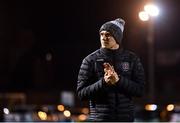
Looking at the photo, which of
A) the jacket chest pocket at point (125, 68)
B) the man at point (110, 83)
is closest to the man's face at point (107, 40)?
the man at point (110, 83)

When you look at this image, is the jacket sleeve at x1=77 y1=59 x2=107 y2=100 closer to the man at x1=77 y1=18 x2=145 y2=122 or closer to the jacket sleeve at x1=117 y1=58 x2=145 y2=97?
the man at x1=77 y1=18 x2=145 y2=122

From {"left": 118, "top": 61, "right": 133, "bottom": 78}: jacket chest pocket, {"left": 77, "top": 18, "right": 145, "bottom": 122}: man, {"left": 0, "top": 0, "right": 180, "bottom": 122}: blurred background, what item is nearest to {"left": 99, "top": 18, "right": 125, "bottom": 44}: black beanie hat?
{"left": 77, "top": 18, "right": 145, "bottom": 122}: man

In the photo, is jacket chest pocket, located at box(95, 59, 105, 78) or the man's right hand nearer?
the man's right hand

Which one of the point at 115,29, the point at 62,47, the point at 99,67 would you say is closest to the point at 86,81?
the point at 99,67

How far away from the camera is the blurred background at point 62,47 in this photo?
66.0ft

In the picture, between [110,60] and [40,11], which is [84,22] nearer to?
[40,11]

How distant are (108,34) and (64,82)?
22.9 metres

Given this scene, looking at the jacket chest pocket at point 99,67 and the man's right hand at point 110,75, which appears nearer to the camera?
the man's right hand at point 110,75

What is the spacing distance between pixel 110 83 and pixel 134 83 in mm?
155

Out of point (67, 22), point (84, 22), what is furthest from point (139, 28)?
point (84, 22)

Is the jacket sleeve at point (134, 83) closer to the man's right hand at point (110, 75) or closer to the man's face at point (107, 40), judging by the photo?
the man's right hand at point (110, 75)

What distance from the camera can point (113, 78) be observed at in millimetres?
3197

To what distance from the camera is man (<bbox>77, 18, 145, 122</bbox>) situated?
3.27 metres

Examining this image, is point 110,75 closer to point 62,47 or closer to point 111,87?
point 111,87
